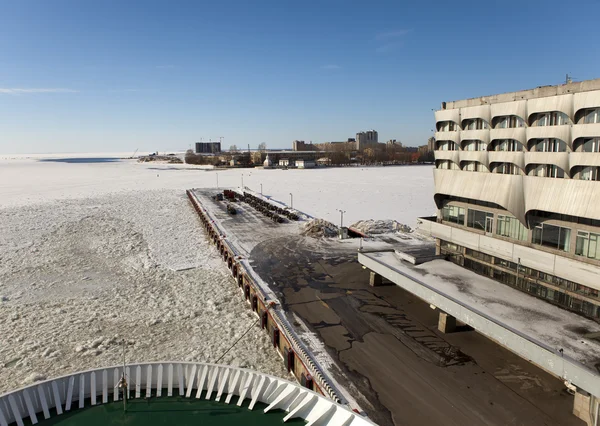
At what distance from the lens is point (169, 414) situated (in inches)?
551

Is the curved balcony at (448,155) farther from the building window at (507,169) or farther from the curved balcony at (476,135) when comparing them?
the building window at (507,169)

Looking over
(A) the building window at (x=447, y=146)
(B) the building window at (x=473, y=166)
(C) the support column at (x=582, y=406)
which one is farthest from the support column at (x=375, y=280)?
(C) the support column at (x=582, y=406)

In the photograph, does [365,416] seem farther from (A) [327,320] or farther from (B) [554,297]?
(B) [554,297]

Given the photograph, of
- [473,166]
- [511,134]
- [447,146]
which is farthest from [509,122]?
[447,146]

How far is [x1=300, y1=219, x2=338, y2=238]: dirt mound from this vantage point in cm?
4194

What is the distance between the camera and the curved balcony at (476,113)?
2364 cm

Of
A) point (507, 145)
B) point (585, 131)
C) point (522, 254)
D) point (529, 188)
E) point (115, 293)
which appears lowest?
point (115, 293)

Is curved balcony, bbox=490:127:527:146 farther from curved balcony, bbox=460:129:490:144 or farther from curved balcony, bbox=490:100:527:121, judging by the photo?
curved balcony, bbox=490:100:527:121

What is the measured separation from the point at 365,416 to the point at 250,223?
37642 millimetres

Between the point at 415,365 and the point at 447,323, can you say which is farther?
the point at 447,323

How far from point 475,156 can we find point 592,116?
7530 mm

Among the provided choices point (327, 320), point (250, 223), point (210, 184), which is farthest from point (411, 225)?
point (210, 184)

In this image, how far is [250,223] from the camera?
164 ft

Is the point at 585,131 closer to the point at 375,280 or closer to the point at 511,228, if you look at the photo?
the point at 511,228
